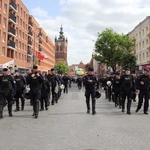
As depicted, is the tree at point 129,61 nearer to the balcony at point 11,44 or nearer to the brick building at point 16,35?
the brick building at point 16,35

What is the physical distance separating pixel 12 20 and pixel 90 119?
4651 centimetres

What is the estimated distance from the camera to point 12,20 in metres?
52.6

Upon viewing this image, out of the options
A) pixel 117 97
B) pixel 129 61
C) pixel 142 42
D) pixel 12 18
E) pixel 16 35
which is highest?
pixel 12 18

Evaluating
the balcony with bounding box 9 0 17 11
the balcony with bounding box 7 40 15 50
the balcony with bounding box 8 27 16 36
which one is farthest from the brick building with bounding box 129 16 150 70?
the balcony with bounding box 9 0 17 11

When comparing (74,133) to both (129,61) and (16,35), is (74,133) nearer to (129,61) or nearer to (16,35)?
(129,61)

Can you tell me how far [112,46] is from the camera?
5978 centimetres

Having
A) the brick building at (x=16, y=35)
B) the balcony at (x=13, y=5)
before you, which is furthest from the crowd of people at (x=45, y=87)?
the balcony at (x=13, y=5)

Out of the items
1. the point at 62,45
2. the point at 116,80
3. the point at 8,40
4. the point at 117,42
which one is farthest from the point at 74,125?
the point at 62,45

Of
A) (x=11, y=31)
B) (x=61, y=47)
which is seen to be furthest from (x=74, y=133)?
(x=61, y=47)

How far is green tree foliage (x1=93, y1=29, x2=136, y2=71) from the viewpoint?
59.3 m

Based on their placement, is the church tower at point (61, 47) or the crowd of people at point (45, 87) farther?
the church tower at point (61, 47)

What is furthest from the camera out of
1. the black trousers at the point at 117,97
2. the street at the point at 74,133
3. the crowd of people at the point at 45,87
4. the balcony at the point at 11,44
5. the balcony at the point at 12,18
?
the balcony at the point at 12,18

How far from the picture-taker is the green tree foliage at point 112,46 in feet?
194

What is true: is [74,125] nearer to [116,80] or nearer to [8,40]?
[116,80]
